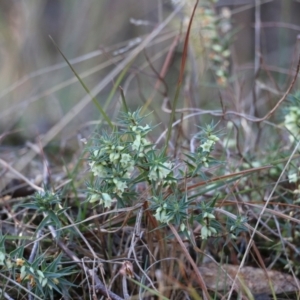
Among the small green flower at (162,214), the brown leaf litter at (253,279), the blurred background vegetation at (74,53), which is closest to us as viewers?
the small green flower at (162,214)

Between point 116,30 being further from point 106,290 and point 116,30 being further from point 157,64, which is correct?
point 106,290

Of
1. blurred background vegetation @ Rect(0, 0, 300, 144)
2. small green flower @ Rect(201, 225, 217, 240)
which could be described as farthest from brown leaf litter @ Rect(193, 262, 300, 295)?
blurred background vegetation @ Rect(0, 0, 300, 144)

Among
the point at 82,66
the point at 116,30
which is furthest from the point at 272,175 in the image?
the point at 116,30

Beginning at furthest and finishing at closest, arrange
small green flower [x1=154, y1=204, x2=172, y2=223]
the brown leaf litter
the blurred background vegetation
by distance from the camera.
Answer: the blurred background vegetation, the brown leaf litter, small green flower [x1=154, y1=204, x2=172, y2=223]

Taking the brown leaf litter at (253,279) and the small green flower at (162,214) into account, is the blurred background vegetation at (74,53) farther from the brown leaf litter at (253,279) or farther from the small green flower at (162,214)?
the small green flower at (162,214)

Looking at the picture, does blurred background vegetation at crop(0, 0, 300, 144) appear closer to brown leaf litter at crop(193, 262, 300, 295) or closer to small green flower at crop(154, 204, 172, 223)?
brown leaf litter at crop(193, 262, 300, 295)

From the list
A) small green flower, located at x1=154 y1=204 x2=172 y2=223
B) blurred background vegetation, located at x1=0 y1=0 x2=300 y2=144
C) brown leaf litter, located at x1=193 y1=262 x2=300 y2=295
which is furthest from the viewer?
blurred background vegetation, located at x1=0 y1=0 x2=300 y2=144

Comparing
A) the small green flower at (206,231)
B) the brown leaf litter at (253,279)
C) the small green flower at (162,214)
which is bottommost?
the brown leaf litter at (253,279)

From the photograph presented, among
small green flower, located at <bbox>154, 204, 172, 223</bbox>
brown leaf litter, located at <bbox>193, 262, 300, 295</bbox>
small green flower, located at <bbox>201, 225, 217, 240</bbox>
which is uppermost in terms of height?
small green flower, located at <bbox>154, 204, 172, 223</bbox>

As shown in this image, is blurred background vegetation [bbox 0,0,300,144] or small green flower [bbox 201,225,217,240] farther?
blurred background vegetation [bbox 0,0,300,144]

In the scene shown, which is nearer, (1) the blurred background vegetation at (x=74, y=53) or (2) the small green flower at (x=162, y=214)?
(2) the small green flower at (x=162, y=214)

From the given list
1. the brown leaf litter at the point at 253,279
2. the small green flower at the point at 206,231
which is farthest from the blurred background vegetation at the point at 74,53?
the small green flower at the point at 206,231

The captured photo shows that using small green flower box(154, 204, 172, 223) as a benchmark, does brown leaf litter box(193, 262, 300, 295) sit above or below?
below
